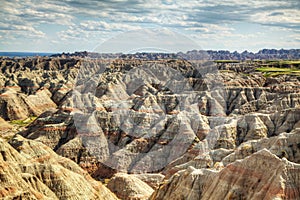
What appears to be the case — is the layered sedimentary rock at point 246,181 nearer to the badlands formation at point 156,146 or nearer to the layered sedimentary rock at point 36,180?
the badlands formation at point 156,146

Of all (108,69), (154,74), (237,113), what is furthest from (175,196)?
(108,69)

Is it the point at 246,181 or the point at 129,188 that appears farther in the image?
the point at 129,188

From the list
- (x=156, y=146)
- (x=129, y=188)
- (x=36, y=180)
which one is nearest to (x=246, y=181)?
Result: (x=36, y=180)

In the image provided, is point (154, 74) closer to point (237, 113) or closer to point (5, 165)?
point (237, 113)

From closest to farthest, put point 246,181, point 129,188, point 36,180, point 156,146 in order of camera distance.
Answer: point 246,181 < point 36,180 < point 129,188 < point 156,146

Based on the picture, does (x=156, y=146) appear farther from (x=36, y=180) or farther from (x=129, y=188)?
(x=36, y=180)

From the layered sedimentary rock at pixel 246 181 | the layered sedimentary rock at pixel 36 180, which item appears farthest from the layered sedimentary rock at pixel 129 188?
the layered sedimentary rock at pixel 246 181
